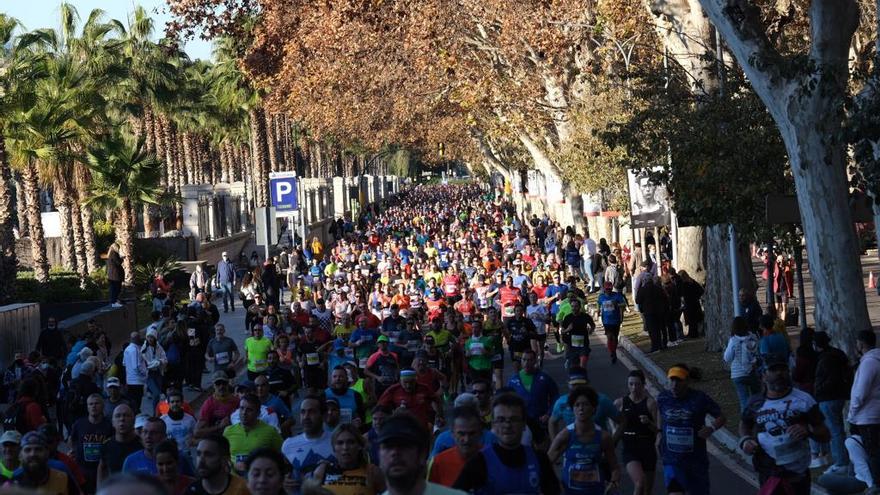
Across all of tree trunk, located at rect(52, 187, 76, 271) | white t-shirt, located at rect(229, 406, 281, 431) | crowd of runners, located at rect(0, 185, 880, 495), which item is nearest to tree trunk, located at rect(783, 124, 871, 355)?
crowd of runners, located at rect(0, 185, 880, 495)

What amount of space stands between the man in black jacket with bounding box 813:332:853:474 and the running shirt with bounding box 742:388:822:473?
3012 mm

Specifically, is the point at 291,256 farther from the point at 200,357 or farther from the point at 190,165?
the point at 190,165

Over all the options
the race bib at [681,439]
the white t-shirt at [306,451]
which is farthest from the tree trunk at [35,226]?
Answer: the white t-shirt at [306,451]

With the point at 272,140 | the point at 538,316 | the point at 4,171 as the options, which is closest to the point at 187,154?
the point at 272,140

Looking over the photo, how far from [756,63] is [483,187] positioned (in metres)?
147

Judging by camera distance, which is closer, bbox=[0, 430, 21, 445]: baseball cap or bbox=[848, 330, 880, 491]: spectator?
bbox=[0, 430, 21, 445]: baseball cap

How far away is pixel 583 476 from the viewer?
10023 millimetres

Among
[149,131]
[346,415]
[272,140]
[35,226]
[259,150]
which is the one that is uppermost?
[272,140]

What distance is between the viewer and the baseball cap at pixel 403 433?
5883 millimetres

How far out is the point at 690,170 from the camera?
2169 centimetres

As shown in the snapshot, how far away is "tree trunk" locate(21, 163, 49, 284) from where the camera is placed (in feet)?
128

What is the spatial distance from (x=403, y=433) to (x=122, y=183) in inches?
1498

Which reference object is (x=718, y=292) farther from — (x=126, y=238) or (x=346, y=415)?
(x=126, y=238)

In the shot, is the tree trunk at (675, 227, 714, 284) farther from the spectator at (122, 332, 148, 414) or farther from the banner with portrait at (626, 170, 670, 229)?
the spectator at (122, 332, 148, 414)
